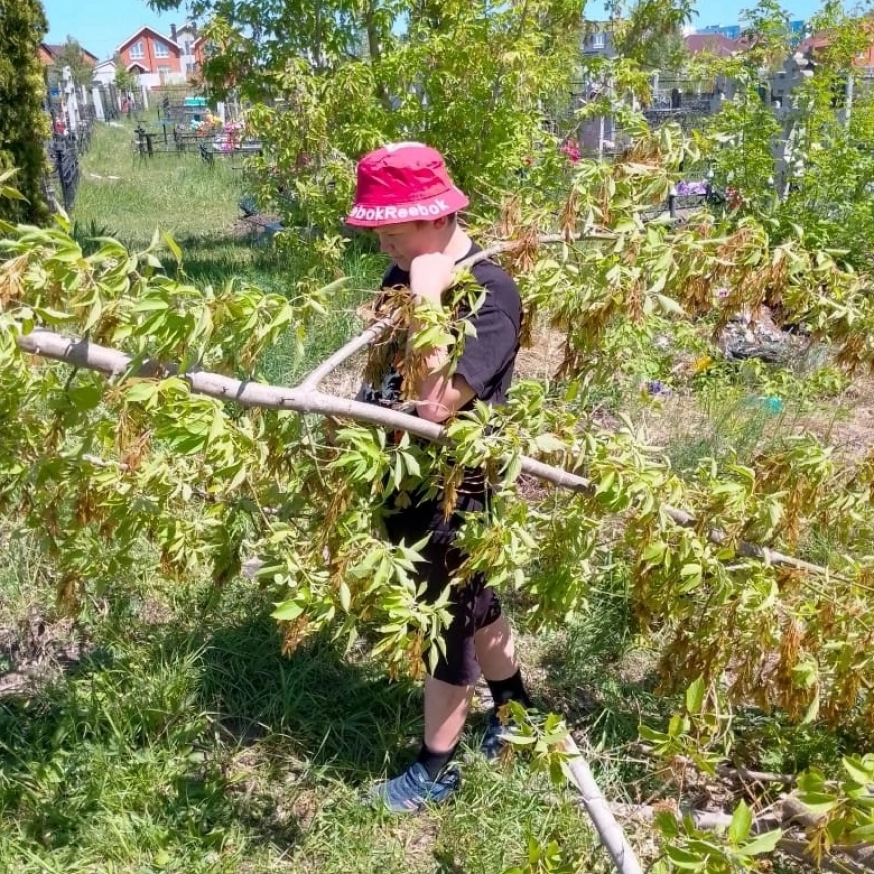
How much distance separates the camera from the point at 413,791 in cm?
234

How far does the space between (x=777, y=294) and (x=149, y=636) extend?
2.06 m

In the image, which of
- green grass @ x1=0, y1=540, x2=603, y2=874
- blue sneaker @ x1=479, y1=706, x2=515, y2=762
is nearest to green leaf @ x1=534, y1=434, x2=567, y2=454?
green grass @ x1=0, y1=540, x2=603, y2=874

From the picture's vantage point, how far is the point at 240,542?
6.70ft

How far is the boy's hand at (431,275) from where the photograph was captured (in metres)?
1.78

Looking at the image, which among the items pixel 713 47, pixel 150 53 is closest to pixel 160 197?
pixel 713 47

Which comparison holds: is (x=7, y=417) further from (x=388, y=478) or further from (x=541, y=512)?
(x=541, y=512)

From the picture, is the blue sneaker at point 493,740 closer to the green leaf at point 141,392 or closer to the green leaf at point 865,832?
the green leaf at point 865,832

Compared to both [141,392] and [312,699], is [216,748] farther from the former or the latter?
[141,392]

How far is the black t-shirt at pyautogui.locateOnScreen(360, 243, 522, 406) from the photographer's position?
1839 millimetres

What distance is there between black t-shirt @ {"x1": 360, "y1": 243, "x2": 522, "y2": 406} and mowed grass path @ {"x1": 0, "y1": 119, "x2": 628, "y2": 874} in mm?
470

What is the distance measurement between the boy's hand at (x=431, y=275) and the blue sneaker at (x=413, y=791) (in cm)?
125

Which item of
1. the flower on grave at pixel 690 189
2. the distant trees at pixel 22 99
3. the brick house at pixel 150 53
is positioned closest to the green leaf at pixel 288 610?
the flower on grave at pixel 690 189

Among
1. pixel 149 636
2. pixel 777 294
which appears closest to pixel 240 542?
pixel 149 636

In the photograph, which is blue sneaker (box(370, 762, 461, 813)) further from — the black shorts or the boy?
the black shorts
